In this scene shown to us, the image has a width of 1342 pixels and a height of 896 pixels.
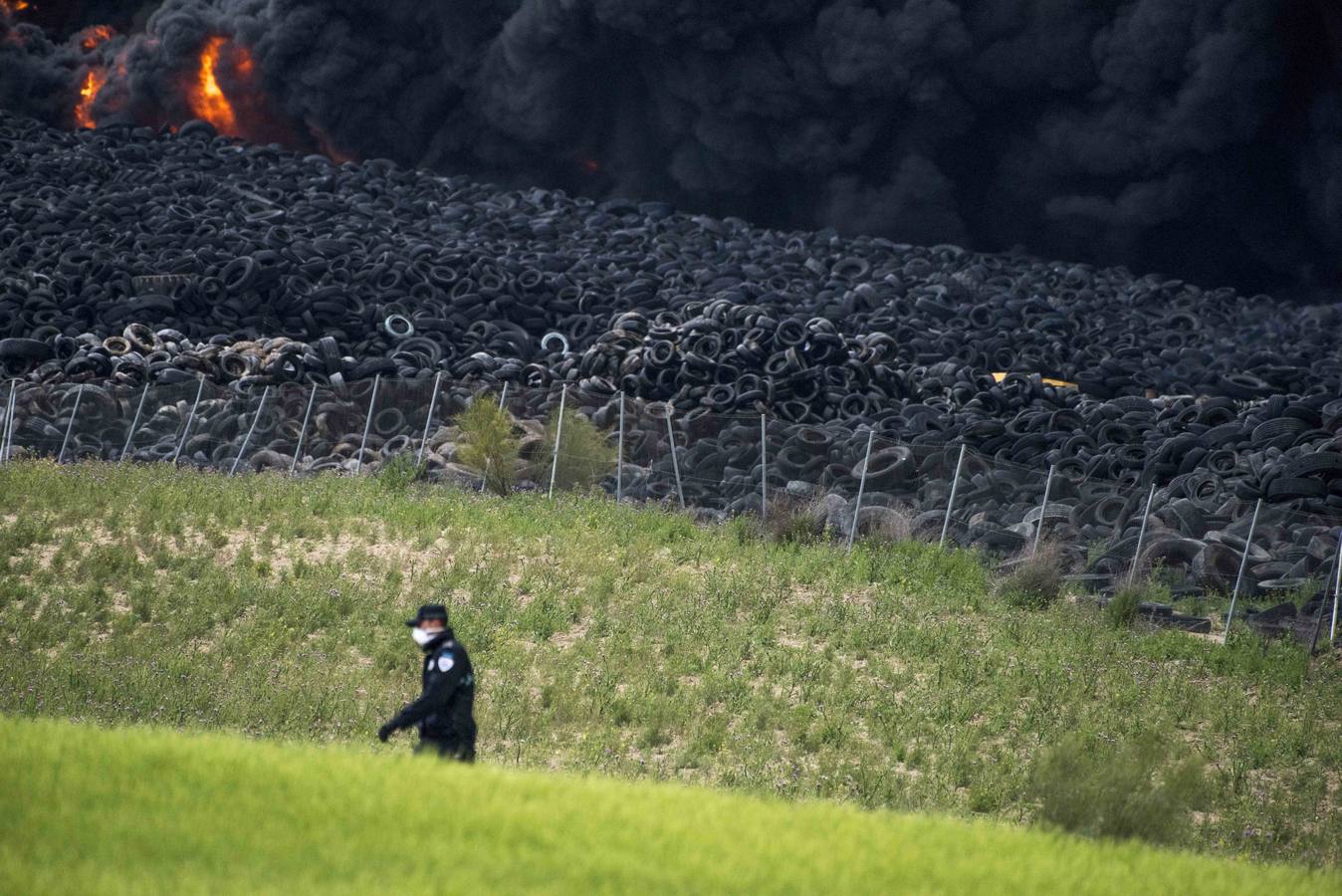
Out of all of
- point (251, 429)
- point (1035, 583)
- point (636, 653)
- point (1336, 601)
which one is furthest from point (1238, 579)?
point (251, 429)

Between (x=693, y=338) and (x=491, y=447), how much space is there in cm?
1104

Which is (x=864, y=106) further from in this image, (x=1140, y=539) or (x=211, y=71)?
(x=1140, y=539)

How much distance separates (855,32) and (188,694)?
5175cm

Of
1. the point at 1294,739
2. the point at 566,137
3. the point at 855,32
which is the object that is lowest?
the point at 1294,739

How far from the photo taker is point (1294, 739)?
1423 centimetres

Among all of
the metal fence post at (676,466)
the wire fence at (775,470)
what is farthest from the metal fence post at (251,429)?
the metal fence post at (676,466)

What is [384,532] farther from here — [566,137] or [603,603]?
[566,137]

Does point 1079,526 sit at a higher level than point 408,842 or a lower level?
higher

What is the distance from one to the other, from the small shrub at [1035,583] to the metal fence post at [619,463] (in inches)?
231

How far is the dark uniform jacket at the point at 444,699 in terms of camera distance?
356 inches

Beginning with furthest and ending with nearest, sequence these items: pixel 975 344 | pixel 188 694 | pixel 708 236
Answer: pixel 708 236, pixel 975 344, pixel 188 694

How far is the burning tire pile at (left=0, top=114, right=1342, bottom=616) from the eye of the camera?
2234cm

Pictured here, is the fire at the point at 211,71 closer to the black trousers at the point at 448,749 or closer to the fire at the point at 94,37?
the fire at the point at 94,37

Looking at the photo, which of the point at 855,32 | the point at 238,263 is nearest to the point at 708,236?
the point at 855,32
